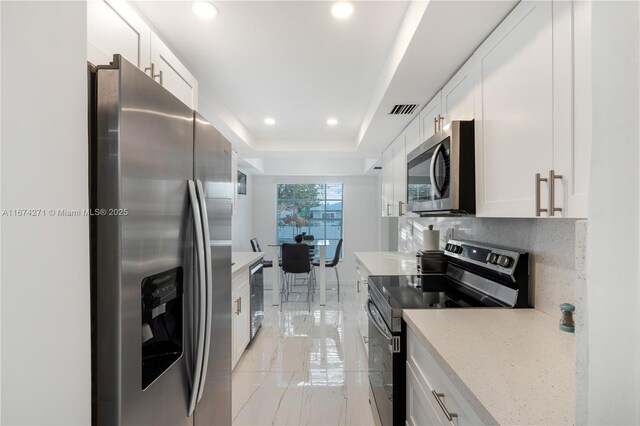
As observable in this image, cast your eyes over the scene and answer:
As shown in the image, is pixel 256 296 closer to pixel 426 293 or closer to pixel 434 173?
pixel 426 293

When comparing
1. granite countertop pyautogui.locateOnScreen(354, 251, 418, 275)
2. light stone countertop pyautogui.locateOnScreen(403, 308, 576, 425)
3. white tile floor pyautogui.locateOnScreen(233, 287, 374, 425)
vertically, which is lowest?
white tile floor pyautogui.locateOnScreen(233, 287, 374, 425)

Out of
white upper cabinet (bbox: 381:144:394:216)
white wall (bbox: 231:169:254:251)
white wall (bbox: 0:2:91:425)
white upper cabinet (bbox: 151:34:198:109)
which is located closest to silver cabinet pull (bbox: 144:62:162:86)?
white upper cabinet (bbox: 151:34:198:109)

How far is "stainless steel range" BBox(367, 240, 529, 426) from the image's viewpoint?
1430 millimetres

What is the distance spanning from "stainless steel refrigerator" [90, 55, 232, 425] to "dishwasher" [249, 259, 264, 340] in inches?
72.2

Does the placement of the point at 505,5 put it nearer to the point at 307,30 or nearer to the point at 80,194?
the point at 307,30

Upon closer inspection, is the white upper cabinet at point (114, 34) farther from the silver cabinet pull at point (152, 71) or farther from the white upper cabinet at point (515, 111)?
the white upper cabinet at point (515, 111)

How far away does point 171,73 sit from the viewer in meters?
1.60

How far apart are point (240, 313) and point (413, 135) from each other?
7.01 feet

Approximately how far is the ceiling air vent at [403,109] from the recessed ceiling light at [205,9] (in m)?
1.37

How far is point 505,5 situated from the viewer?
118 centimetres

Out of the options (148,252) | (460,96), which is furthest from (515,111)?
(148,252)

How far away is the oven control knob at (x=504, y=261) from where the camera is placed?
1.46 meters

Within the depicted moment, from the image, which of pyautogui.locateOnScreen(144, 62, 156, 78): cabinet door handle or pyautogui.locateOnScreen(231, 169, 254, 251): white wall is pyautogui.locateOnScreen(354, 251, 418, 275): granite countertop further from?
pyautogui.locateOnScreen(231, 169, 254, 251): white wall

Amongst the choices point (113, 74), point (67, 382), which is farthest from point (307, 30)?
point (67, 382)
